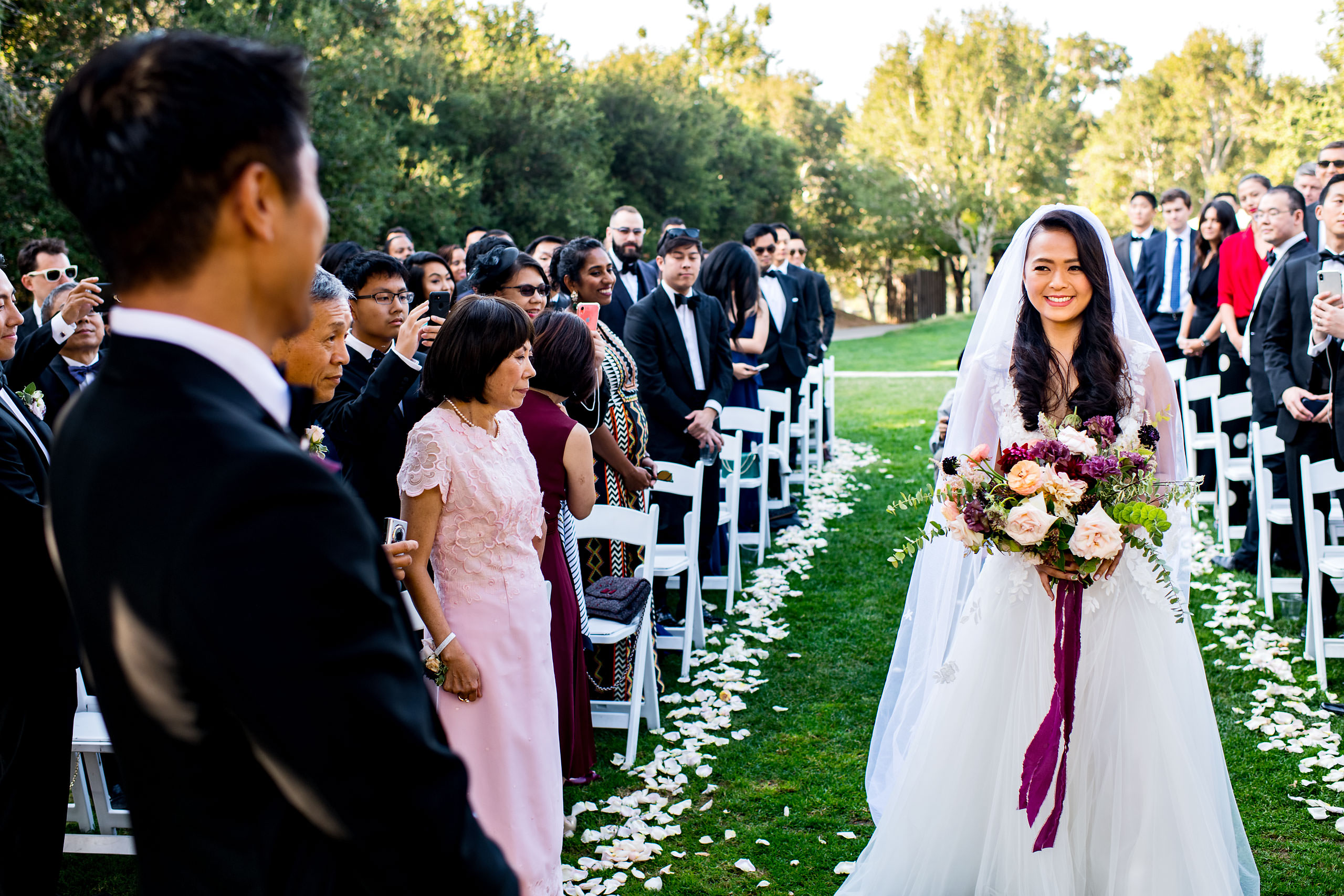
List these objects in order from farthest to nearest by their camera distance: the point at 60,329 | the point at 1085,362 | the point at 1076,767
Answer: the point at 60,329
the point at 1085,362
the point at 1076,767

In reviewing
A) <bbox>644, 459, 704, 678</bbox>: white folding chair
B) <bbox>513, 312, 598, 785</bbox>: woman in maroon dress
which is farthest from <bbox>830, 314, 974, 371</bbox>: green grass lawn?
<bbox>513, 312, 598, 785</bbox>: woman in maroon dress

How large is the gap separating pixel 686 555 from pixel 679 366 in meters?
1.51

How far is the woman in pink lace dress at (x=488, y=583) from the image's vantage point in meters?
3.30

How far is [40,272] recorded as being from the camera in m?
5.80

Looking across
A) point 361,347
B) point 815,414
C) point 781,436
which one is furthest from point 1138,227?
point 361,347

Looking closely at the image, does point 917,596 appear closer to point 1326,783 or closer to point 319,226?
point 1326,783

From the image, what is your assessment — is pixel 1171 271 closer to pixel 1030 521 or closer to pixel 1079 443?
pixel 1079 443

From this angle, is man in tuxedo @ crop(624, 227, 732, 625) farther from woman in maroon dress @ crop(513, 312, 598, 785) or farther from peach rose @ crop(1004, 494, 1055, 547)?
peach rose @ crop(1004, 494, 1055, 547)

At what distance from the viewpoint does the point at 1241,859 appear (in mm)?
3502

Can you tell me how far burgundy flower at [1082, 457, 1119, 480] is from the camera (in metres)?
3.20

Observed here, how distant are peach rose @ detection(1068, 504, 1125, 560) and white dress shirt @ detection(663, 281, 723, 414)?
4.04 meters

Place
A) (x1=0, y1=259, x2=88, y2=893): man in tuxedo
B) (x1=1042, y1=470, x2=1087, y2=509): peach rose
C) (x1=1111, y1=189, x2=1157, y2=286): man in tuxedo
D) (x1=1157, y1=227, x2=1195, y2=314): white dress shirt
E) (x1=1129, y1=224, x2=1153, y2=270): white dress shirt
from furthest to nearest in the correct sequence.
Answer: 1. (x1=1111, y1=189, x2=1157, y2=286): man in tuxedo
2. (x1=1129, y1=224, x2=1153, y2=270): white dress shirt
3. (x1=1157, y1=227, x2=1195, y2=314): white dress shirt
4. (x1=1042, y1=470, x2=1087, y2=509): peach rose
5. (x1=0, y1=259, x2=88, y2=893): man in tuxedo

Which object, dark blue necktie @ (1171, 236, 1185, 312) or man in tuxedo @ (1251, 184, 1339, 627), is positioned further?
dark blue necktie @ (1171, 236, 1185, 312)

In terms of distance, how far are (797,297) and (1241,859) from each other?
295 inches
